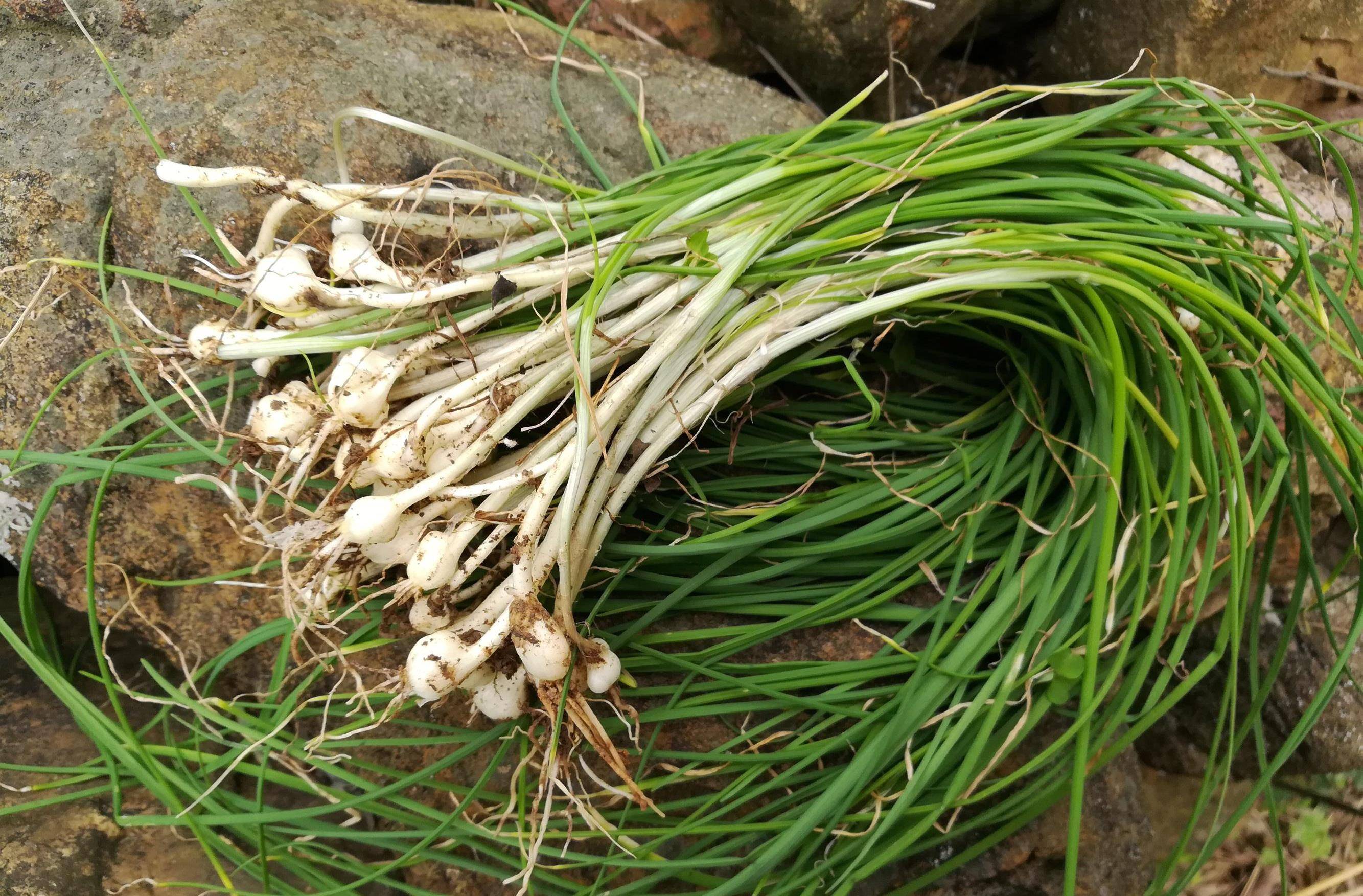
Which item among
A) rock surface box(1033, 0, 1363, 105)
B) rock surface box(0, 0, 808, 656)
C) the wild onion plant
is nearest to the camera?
the wild onion plant

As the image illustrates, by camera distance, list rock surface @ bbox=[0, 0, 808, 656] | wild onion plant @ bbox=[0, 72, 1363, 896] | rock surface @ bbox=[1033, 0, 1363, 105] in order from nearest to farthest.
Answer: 1. wild onion plant @ bbox=[0, 72, 1363, 896]
2. rock surface @ bbox=[0, 0, 808, 656]
3. rock surface @ bbox=[1033, 0, 1363, 105]

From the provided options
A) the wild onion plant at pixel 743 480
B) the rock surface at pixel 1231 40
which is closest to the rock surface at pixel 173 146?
the wild onion plant at pixel 743 480

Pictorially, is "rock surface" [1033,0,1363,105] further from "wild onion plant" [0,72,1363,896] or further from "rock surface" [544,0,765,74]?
"rock surface" [544,0,765,74]

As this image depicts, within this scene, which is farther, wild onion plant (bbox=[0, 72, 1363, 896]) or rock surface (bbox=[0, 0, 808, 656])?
rock surface (bbox=[0, 0, 808, 656])

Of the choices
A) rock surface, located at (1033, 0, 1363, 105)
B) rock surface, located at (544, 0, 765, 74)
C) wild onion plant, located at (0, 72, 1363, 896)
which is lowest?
wild onion plant, located at (0, 72, 1363, 896)

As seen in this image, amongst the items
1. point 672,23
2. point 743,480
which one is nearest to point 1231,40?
point 672,23

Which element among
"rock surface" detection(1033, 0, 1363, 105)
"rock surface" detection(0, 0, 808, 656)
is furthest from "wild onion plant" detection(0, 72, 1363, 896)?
"rock surface" detection(1033, 0, 1363, 105)

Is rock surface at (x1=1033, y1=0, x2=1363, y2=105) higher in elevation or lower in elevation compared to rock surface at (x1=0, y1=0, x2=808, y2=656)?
higher

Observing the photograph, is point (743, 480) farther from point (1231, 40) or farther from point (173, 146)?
point (1231, 40)
